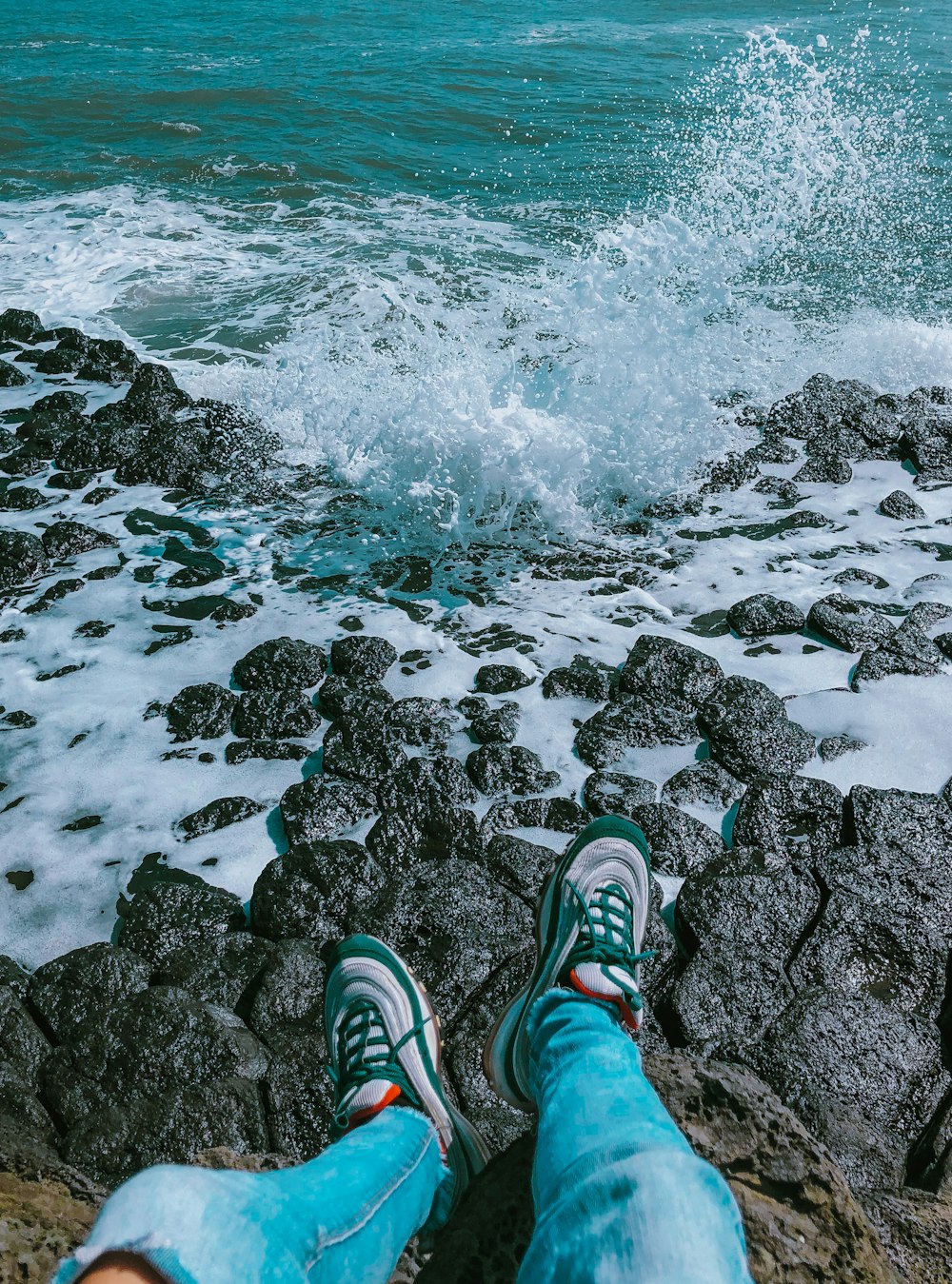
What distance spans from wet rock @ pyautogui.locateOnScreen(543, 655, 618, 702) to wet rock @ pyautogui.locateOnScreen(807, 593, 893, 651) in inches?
40.6

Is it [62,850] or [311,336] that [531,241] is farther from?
[62,850]

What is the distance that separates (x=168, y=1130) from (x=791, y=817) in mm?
2249

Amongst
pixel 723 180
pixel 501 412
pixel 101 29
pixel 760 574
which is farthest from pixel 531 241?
pixel 101 29

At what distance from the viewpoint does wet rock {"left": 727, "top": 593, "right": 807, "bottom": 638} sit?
418cm

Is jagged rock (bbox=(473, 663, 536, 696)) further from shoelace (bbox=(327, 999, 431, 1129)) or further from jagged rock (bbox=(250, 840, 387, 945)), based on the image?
shoelace (bbox=(327, 999, 431, 1129))

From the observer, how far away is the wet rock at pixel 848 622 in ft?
13.3

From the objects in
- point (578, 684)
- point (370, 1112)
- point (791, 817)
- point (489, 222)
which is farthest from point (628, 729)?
point (489, 222)

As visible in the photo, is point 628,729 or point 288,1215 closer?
point 288,1215

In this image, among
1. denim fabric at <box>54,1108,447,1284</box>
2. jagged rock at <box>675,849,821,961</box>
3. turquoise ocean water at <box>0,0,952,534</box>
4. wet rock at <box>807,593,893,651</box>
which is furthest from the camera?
turquoise ocean water at <box>0,0,952,534</box>

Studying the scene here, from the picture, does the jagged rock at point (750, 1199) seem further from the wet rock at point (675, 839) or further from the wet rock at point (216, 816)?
the wet rock at point (216, 816)

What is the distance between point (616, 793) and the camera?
336 centimetres

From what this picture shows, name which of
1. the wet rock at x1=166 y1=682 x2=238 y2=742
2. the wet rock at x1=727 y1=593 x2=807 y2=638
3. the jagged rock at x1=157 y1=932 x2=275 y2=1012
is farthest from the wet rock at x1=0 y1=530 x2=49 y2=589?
the wet rock at x1=727 y1=593 x2=807 y2=638

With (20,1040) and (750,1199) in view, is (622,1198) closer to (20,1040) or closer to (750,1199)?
(750,1199)

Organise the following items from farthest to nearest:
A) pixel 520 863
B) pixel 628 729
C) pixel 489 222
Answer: pixel 489 222 < pixel 628 729 < pixel 520 863
